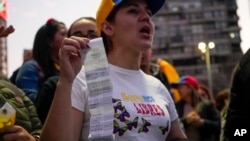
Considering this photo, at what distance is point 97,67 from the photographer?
1585 mm

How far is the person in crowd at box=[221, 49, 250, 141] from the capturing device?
2121 millimetres

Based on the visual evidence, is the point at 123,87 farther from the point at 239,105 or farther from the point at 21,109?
the point at 239,105

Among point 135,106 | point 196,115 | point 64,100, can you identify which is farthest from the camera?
point 196,115

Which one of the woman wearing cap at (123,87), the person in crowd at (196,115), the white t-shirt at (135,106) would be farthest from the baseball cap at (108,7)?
the person in crowd at (196,115)

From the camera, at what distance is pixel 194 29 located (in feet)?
217

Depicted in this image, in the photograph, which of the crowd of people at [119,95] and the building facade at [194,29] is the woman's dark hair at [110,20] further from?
the building facade at [194,29]

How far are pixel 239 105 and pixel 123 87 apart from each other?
1.97 ft

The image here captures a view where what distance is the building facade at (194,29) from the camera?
6481cm

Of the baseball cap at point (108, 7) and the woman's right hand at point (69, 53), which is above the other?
the baseball cap at point (108, 7)

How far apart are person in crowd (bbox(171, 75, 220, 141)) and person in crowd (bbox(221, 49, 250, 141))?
7.95 ft


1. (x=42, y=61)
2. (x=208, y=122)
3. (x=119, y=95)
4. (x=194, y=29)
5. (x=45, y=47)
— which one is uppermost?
(x=194, y=29)

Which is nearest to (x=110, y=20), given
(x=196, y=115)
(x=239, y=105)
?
A: (x=239, y=105)

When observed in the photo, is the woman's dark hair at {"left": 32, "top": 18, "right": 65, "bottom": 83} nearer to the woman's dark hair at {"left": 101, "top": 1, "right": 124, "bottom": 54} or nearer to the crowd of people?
the crowd of people

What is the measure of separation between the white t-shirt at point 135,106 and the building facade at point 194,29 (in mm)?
62412
